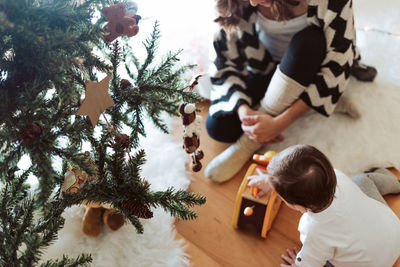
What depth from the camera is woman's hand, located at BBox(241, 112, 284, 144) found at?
111 centimetres

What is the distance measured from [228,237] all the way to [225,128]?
365 millimetres

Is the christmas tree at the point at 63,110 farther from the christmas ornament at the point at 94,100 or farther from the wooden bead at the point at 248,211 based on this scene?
the wooden bead at the point at 248,211

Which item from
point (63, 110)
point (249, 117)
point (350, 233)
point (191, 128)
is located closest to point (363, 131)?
point (249, 117)

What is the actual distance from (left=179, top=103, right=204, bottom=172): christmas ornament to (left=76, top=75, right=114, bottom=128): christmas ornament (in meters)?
0.18

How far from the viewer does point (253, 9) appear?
113 centimetres

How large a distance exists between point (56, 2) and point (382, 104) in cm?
115

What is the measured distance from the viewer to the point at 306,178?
730 millimetres

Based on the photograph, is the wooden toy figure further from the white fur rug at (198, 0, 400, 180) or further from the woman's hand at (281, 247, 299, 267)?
the white fur rug at (198, 0, 400, 180)

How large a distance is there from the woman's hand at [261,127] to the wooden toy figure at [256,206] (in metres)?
0.09

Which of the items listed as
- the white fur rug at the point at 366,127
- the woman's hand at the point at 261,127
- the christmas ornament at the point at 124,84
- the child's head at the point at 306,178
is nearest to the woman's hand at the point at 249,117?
the woman's hand at the point at 261,127

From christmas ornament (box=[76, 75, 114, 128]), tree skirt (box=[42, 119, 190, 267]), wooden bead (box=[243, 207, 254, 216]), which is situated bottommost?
tree skirt (box=[42, 119, 190, 267])

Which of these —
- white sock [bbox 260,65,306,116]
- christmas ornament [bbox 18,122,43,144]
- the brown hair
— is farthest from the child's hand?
christmas ornament [bbox 18,122,43,144]

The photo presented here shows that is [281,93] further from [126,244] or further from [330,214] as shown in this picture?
[126,244]

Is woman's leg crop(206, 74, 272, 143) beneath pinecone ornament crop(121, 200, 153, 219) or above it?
beneath
